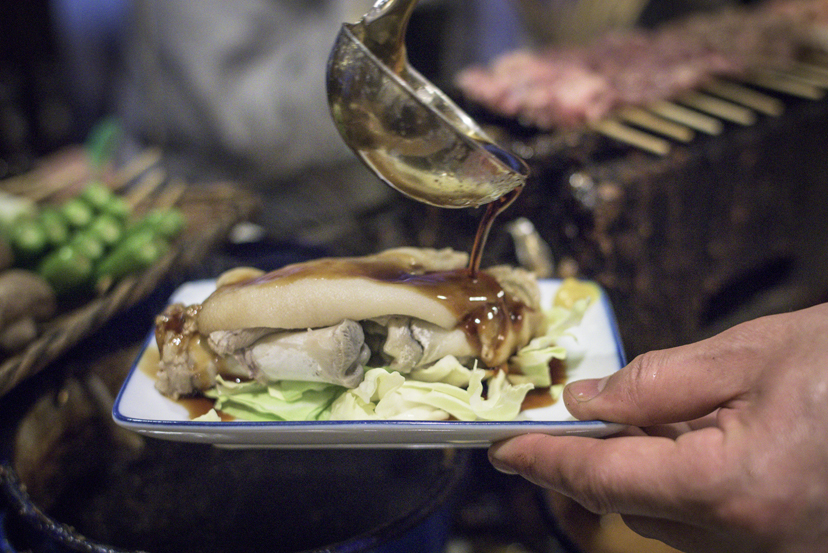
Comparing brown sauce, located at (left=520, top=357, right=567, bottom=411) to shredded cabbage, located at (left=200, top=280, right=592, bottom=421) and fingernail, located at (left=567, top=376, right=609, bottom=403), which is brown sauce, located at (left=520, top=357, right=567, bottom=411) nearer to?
shredded cabbage, located at (left=200, top=280, right=592, bottom=421)

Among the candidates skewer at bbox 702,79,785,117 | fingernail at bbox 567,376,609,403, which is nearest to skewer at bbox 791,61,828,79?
skewer at bbox 702,79,785,117

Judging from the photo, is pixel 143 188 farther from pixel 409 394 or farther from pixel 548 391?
pixel 548 391

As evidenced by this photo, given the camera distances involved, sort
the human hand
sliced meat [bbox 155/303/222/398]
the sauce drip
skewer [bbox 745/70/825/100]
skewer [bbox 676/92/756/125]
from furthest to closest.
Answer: skewer [bbox 745/70/825/100] → skewer [bbox 676/92/756/125] → sliced meat [bbox 155/303/222/398] → the sauce drip → the human hand

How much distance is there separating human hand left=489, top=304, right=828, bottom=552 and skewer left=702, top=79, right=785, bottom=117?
2.93 meters

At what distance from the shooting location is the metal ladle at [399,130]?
127cm

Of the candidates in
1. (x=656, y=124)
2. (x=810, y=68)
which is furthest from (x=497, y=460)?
(x=810, y=68)

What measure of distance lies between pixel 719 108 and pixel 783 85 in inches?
29.8

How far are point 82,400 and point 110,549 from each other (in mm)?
554

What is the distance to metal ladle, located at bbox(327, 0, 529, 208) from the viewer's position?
1.27 metres

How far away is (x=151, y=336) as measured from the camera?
5.83 feet

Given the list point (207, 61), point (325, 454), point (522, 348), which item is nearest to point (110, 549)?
point (325, 454)

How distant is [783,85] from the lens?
3832 mm

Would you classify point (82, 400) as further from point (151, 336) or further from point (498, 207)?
point (498, 207)

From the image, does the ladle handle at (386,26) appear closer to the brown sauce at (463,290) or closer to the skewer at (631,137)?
the brown sauce at (463,290)
